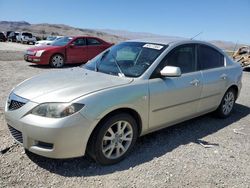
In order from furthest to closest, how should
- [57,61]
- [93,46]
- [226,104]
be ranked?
[93,46] < [57,61] < [226,104]

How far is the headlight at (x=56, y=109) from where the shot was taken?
130 inches

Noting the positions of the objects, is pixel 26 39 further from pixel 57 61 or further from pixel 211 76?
pixel 211 76

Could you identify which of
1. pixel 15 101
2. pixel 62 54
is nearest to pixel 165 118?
pixel 15 101

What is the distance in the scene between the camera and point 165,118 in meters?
4.39

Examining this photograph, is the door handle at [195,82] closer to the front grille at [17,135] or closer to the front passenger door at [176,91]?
the front passenger door at [176,91]

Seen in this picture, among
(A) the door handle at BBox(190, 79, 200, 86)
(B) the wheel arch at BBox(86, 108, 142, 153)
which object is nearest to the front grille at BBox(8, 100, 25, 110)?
(B) the wheel arch at BBox(86, 108, 142, 153)

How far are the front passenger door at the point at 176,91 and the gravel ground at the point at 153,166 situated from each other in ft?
1.40

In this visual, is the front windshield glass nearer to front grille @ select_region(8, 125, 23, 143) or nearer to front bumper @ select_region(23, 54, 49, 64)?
front grille @ select_region(8, 125, 23, 143)

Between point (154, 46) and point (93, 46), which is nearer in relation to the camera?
point (154, 46)

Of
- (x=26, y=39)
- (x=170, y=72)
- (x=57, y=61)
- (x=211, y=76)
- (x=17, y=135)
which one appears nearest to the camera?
(x=17, y=135)

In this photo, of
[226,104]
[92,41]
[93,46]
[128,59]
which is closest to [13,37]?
[92,41]

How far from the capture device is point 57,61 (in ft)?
44.2

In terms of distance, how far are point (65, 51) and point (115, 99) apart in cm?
1057

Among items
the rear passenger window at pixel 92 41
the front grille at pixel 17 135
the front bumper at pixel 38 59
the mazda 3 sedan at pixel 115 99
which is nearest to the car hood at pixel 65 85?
the mazda 3 sedan at pixel 115 99
